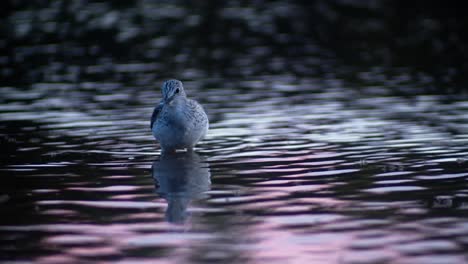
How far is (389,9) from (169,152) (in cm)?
3342

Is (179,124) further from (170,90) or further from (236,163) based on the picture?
(236,163)

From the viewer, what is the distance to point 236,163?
18359mm

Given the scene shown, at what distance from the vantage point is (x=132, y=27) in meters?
46.4

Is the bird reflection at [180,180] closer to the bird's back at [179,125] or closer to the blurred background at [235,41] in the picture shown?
the bird's back at [179,125]

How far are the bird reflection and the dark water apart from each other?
0.05 metres

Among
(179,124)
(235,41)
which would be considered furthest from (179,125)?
(235,41)

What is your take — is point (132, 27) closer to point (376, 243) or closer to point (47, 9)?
point (47, 9)

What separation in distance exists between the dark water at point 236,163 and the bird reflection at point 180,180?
0.16 feet

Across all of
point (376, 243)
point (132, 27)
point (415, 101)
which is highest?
point (132, 27)

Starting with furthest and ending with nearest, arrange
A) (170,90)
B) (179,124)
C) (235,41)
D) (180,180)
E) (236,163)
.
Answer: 1. (235,41)
2. (179,124)
3. (170,90)
4. (236,163)
5. (180,180)

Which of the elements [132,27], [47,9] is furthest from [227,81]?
[47,9]

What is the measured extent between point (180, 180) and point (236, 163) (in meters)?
1.65

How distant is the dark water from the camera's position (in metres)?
12.4

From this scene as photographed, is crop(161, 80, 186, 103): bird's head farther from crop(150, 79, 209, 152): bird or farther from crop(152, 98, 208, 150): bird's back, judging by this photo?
crop(152, 98, 208, 150): bird's back
